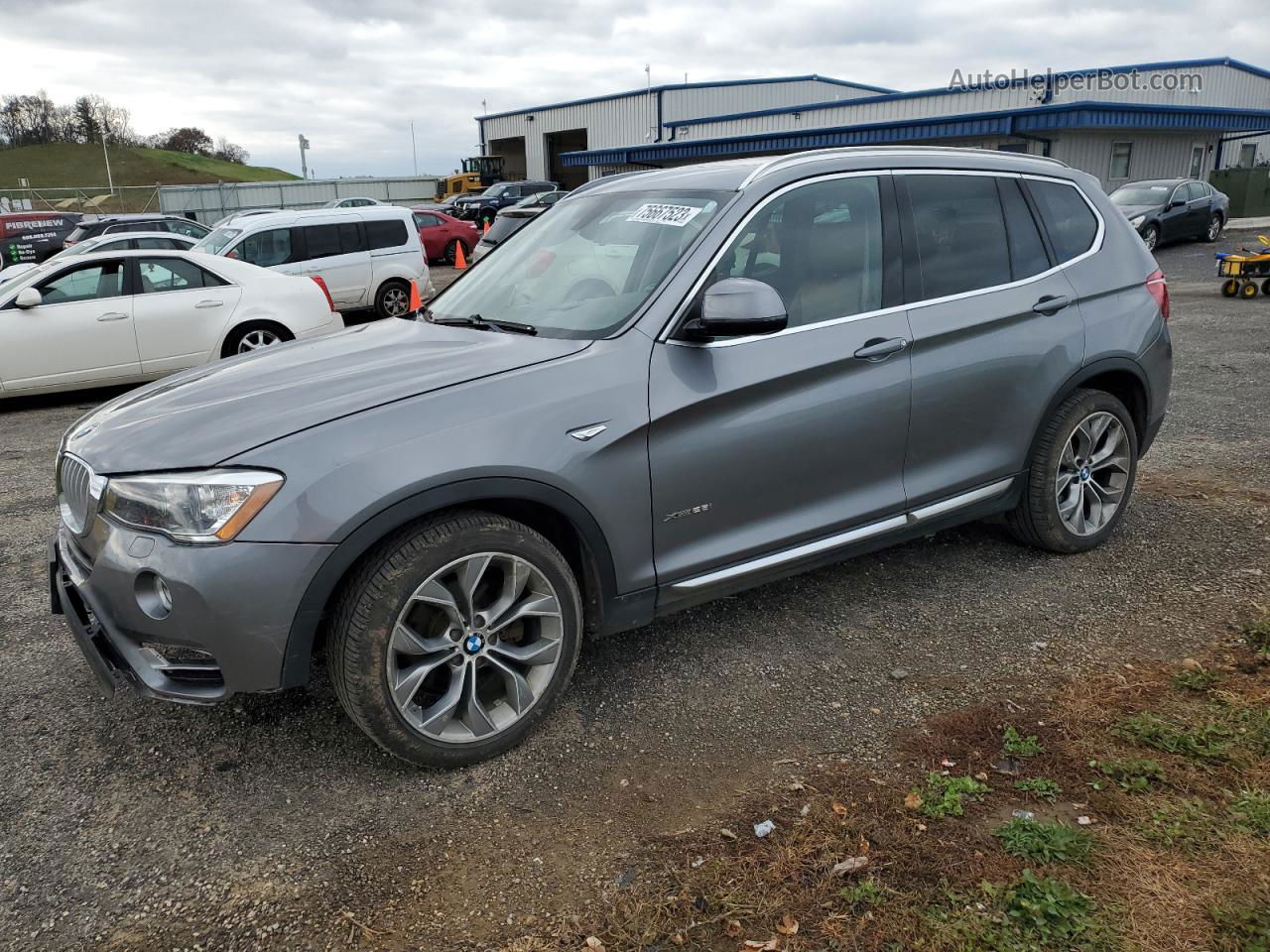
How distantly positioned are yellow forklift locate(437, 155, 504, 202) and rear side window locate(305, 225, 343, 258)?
31.0 meters

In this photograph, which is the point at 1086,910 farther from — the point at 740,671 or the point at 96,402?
the point at 96,402

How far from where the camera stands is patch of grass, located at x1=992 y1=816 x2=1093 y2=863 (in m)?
2.47

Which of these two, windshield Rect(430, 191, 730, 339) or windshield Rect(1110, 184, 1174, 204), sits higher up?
windshield Rect(1110, 184, 1174, 204)

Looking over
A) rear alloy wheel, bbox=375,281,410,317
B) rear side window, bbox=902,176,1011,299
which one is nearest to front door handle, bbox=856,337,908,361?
rear side window, bbox=902,176,1011,299

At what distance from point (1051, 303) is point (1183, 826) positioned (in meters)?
2.31

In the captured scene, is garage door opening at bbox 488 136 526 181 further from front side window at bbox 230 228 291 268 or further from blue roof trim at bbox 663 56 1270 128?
front side window at bbox 230 228 291 268

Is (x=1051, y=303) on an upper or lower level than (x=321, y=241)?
lower

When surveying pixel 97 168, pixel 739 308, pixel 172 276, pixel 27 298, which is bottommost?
pixel 27 298

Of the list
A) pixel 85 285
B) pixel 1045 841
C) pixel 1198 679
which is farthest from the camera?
pixel 85 285

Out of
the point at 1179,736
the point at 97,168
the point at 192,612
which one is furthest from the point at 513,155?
the point at 97,168

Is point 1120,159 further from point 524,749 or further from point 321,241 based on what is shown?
point 524,749

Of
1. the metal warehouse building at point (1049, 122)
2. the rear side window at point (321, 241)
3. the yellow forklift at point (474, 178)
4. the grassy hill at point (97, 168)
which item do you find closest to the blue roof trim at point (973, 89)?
the metal warehouse building at point (1049, 122)

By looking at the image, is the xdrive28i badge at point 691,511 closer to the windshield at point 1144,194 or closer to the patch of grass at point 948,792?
the patch of grass at point 948,792

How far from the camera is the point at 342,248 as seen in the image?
1348cm
